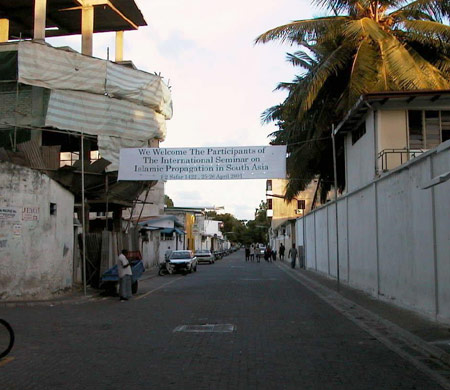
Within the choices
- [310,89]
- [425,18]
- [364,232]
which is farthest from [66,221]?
[425,18]

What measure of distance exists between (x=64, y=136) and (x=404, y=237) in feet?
56.8

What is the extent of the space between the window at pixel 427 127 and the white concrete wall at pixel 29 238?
1370cm

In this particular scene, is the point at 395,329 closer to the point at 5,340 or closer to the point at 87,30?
the point at 5,340

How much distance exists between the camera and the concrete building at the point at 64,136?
15336mm

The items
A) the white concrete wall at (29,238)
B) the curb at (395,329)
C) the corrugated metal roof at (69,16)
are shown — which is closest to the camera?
the curb at (395,329)

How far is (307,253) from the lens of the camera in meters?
36.2

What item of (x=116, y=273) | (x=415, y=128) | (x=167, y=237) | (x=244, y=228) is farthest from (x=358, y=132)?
(x=244, y=228)

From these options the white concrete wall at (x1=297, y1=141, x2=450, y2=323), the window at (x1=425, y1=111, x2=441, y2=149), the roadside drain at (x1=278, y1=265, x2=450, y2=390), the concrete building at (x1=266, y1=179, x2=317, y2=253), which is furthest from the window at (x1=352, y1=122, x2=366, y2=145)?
the concrete building at (x1=266, y1=179, x2=317, y2=253)

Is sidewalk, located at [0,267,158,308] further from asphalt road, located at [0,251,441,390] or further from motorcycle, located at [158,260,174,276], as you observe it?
motorcycle, located at [158,260,174,276]

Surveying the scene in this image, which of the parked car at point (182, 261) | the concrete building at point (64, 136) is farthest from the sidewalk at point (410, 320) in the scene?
the parked car at point (182, 261)

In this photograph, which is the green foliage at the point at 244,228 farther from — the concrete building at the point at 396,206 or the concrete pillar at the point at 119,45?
the concrete building at the point at 396,206

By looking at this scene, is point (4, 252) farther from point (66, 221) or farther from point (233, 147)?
point (233, 147)

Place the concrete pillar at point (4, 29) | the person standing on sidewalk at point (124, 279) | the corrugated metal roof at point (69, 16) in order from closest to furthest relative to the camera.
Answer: the person standing on sidewalk at point (124, 279) < the corrugated metal roof at point (69, 16) < the concrete pillar at point (4, 29)

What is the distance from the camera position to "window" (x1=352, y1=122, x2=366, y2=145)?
23286 mm
